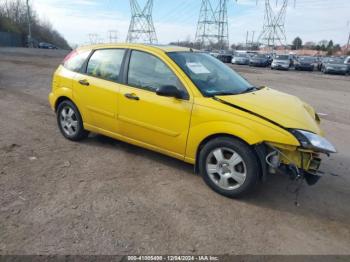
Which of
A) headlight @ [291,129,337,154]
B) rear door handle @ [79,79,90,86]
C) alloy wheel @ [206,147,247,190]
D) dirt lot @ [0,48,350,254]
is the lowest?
dirt lot @ [0,48,350,254]

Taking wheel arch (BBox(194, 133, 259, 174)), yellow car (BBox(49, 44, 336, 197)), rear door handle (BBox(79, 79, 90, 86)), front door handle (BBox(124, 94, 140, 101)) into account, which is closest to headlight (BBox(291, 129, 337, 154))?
yellow car (BBox(49, 44, 336, 197))

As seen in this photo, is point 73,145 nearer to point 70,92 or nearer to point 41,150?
point 41,150

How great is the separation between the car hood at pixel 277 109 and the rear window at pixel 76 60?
8.42 feet

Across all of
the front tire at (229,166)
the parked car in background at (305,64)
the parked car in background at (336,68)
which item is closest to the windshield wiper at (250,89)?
the front tire at (229,166)

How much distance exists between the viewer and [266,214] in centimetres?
364

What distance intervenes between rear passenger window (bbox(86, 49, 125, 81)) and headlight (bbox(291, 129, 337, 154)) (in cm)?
264

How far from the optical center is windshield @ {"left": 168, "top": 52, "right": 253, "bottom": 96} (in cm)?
426

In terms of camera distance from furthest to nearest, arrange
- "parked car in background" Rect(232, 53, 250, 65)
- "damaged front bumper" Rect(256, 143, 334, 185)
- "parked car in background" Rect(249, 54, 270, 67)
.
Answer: "parked car in background" Rect(232, 53, 250, 65) → "parked car in background" Rect(249, 54, 270, 67) → "damaged front bumper" Rect(256, 143, 334, 185)

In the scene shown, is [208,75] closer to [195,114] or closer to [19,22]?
[195,114]

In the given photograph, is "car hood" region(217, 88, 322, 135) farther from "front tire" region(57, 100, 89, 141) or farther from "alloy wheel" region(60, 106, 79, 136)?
"alloy wheel" region(60, 106, 79, 136)

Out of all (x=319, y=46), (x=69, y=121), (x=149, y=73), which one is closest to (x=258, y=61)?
(x=69, y=121)

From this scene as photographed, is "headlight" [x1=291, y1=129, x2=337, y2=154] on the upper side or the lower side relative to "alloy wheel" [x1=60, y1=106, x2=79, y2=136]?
upper

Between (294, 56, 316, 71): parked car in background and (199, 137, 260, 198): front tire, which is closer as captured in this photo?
(199, 137, 260, 198): front tire

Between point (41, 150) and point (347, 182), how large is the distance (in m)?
4.55
